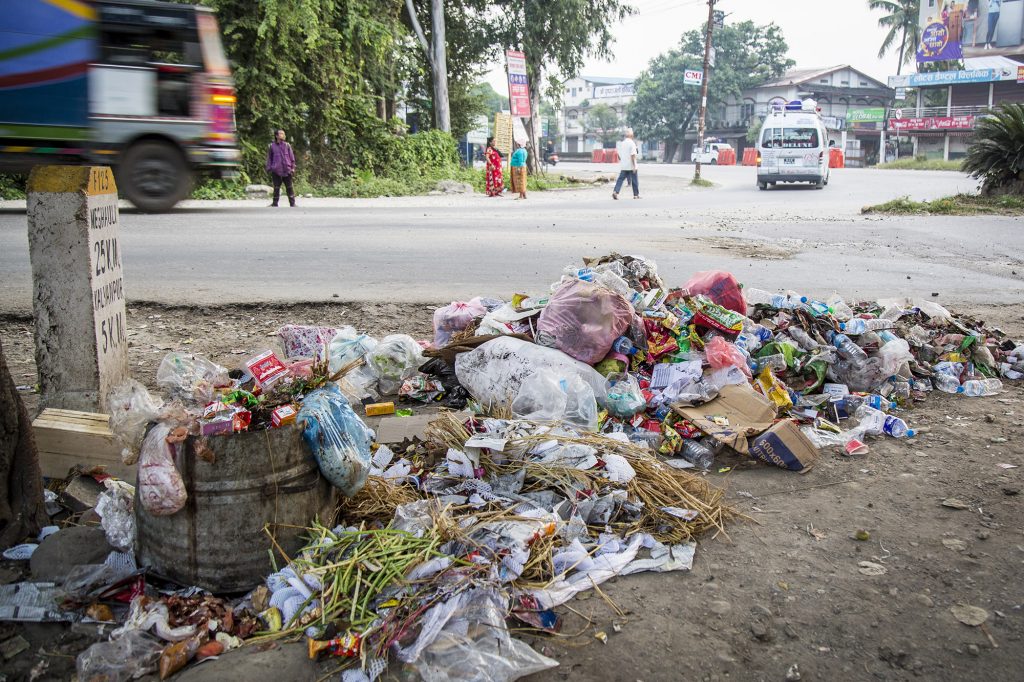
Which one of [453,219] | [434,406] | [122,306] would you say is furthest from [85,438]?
[453,219]

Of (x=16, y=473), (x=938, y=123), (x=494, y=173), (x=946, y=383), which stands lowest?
(x=946, y=383)

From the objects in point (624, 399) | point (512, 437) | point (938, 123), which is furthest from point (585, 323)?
point (938, 123)

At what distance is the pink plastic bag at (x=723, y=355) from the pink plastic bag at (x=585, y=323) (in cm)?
55

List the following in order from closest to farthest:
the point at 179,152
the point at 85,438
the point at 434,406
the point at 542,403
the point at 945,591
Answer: the point at 945,591, the point at 85,438, the point at 542,403, the point at 434,406, the point at 179,152

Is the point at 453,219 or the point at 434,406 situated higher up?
the point at 453,219

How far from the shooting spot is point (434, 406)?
489cm

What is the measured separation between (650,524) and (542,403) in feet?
3.61

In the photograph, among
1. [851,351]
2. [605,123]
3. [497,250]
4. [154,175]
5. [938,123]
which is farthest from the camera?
[605,123]

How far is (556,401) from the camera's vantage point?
13.9ft

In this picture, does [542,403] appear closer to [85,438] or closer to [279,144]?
[85,438]

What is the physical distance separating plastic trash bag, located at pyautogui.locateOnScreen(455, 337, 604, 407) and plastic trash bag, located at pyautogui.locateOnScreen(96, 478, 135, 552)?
6.34 feet

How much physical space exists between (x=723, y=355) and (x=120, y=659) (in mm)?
3564

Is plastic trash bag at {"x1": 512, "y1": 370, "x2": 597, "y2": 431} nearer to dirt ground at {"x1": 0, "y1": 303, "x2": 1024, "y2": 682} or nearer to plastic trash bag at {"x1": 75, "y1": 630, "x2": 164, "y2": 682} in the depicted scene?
dirt ground at {"x1": 0, "y1": 303, "x2": 1024, "y2": 682}

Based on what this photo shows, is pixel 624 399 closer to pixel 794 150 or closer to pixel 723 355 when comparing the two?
pixel 723 355
